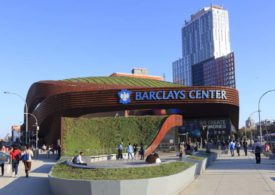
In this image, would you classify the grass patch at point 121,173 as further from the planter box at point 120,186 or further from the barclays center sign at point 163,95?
the barclays center sign at point 163,95

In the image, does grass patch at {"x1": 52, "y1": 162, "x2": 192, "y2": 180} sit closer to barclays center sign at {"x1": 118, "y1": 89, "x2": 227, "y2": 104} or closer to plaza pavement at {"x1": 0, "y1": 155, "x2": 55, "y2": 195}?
plaza pavement at {"x1": 0, "y1": 155, "x2": 55, "y2": 195}

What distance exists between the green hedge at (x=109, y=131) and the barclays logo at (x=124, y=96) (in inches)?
297

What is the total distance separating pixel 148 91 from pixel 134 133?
32.8ft

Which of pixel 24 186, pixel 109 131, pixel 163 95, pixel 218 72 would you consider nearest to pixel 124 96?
pixel 163 95

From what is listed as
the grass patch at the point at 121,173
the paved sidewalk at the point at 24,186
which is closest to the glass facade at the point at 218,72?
the paved sidewalk at the point at 24,186

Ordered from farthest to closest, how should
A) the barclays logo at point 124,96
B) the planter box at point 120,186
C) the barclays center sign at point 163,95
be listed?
the barclays logo at point 124,96, the barclays center sign at point 163,95, the planter box at point 120,186

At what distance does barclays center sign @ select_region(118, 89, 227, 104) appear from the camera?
5541 cm

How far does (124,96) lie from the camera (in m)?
55.8

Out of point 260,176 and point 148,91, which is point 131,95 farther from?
point 260,176

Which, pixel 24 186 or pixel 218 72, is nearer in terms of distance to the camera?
pixel 24 186

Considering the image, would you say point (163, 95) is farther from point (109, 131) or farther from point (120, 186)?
point (120, 186)

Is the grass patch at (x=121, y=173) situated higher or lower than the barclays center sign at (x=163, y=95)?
lower

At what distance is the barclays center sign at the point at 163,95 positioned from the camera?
55.4 meters

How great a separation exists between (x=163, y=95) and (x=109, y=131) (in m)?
11.7
